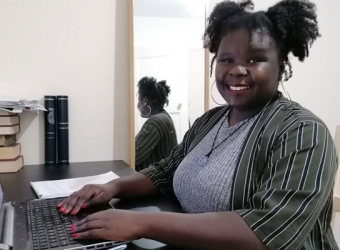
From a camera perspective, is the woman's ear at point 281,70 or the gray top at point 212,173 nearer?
the gray top at point 212,173

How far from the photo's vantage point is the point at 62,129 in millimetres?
1680

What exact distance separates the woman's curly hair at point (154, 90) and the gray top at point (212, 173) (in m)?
0.78

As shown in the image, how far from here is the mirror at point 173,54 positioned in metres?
1.81

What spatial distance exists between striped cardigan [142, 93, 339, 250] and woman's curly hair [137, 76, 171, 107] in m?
0.96

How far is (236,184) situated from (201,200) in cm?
14

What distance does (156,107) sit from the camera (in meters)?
1.90

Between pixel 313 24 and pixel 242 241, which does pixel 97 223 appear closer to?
pixel 242 241

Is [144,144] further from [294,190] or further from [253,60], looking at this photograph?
[294,190]

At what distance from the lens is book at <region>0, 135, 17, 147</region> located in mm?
1500

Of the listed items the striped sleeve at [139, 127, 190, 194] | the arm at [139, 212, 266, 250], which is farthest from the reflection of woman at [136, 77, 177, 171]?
the arm at [139, 212, 266, 250]

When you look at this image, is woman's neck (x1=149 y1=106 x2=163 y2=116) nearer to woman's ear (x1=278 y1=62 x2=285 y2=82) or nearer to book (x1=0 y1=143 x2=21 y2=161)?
book (x1=0 y1=143 x2=21 y2=161)

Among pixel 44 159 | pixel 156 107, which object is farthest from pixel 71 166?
pixel 156 107

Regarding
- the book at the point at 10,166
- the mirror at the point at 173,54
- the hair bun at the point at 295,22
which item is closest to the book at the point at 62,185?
the book at the point at 10,166

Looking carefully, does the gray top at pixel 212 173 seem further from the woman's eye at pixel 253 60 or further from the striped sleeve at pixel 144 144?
the striped sleeve at pixel 144 144
